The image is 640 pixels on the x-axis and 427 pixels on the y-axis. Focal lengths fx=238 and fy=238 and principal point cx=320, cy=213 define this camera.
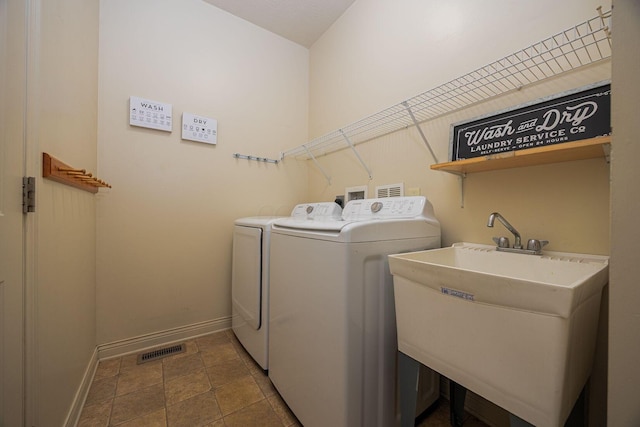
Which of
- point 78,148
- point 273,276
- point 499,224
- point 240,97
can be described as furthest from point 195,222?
point 499,224

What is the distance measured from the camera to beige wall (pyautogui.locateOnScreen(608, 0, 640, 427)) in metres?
0.44

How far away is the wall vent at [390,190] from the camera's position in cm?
169

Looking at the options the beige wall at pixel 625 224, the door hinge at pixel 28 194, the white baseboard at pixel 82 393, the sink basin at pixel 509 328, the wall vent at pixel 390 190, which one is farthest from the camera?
the wall vent at pixel 390 190

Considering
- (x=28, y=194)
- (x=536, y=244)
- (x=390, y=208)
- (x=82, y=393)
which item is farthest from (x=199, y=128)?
(x=536, y=244)

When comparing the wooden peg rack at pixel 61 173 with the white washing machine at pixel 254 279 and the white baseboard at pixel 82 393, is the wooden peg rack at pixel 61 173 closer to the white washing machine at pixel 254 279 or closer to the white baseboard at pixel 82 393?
the white washing machine at pixel 254 279

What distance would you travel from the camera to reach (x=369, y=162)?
1.97 meters

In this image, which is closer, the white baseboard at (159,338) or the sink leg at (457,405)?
the sink leg at (457,405)

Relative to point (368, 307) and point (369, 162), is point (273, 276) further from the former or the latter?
point (369, 162)

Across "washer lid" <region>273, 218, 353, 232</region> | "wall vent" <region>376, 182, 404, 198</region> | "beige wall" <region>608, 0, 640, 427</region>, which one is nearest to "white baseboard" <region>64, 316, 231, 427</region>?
"washer lid" <region>273, 218, 353, 232</region>

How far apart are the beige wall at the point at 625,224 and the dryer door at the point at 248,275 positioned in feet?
4.96

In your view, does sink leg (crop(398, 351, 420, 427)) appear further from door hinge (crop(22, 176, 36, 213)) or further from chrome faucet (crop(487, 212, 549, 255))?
door hinge (crop(22, 176, 36, 213))

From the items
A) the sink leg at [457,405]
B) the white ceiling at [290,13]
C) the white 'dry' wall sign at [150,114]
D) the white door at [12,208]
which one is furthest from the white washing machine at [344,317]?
the white ceiling at [290,13]

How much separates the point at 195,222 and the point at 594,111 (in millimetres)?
2494

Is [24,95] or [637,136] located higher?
[24,95]
